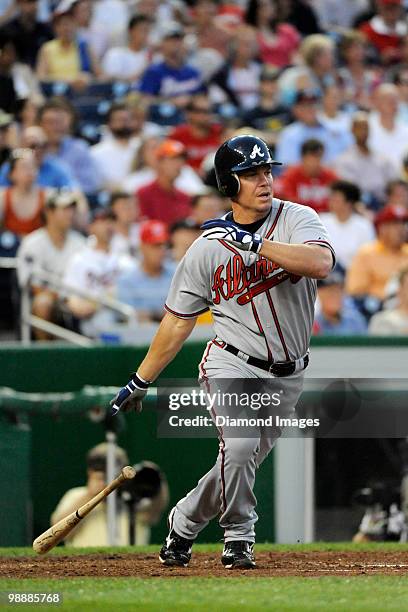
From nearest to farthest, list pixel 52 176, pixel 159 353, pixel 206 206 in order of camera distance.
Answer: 1. pixel 159 353
2. pixel 206 206
3. pixel 52 176

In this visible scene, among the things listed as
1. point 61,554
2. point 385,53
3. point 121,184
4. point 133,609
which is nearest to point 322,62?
point 385,53

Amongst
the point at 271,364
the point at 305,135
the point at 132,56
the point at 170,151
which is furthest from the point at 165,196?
the point at 271,364

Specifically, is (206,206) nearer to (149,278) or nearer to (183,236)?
(183,236)

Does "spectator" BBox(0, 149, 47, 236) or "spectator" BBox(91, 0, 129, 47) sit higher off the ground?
"spectator" BBox(91, 0, 129, 47)

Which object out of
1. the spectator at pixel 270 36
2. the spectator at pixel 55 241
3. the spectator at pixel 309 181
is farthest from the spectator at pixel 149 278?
the spectator at pixel 270 36

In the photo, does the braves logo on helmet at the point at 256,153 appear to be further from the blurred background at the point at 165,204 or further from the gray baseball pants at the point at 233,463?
the blurred background at the point at 165,204

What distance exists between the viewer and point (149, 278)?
10.7 metres

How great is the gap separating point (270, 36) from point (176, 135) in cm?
312

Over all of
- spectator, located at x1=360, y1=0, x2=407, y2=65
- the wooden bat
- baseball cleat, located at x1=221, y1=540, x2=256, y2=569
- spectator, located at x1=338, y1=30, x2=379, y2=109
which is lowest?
baseball cleat, located at x1=221, y1=540, x2=256, y2=569

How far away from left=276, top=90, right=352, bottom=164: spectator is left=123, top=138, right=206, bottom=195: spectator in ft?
3.46

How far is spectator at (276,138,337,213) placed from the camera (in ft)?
41.3

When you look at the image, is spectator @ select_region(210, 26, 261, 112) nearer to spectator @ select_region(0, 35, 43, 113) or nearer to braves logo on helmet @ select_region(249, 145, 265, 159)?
spectator @ select_region(0, 35, 43, 113)

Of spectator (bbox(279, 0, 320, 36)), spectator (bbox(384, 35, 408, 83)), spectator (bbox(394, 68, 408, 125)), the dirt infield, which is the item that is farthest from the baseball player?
spectator (bbox(279, 0, 320, 36))

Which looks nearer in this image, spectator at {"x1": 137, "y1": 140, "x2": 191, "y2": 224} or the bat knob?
the bat knob
